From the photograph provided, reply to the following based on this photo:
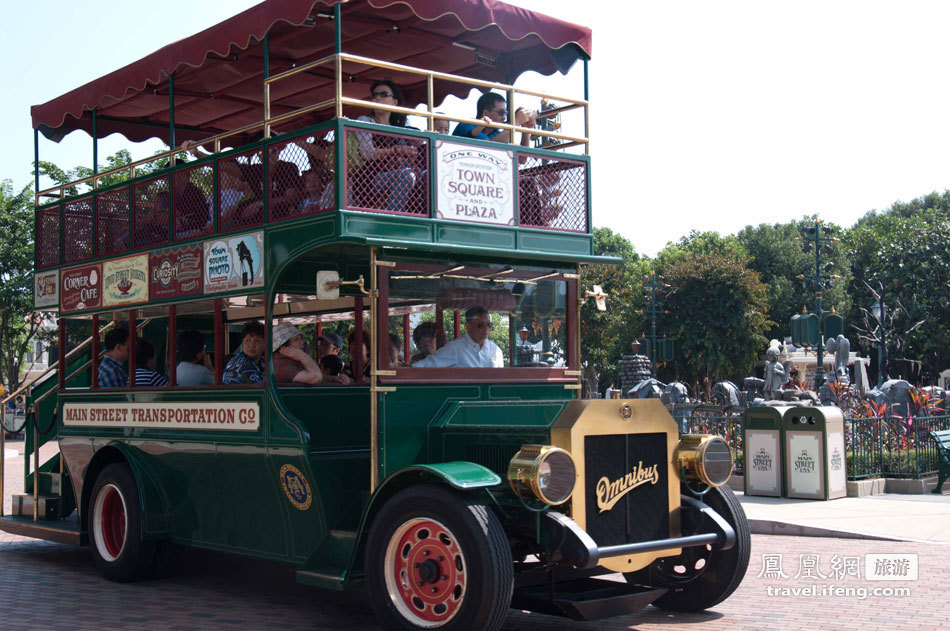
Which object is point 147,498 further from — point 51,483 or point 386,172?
point 386,172

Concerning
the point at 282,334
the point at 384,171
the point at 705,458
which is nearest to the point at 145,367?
the point at 282,334

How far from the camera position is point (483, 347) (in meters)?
7.52

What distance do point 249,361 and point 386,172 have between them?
2042 mm

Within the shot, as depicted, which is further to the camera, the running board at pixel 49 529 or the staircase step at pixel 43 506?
the staircase step at pixel 43 506

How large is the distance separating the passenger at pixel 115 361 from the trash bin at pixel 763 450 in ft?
26.0

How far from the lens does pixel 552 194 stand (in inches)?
308

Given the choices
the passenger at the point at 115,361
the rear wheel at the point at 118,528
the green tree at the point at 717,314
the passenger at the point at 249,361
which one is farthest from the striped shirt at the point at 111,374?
the green tree at the point at 717,314

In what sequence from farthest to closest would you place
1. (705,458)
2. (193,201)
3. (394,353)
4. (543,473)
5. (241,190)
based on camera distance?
(193,201), (241,190), (394,353), (705,458), (543,473)

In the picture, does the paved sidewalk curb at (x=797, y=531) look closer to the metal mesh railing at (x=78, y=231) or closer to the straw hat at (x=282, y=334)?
the straw hat at (x=282, y=334)

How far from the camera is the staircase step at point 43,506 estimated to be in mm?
9969

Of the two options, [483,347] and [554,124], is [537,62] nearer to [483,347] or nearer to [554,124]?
[554,124]

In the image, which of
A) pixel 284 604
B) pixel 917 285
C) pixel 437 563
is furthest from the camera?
pixel 917 285

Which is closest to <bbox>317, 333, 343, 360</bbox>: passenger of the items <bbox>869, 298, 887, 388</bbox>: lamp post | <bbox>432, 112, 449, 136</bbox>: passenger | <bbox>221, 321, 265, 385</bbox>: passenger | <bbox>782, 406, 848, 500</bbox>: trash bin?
<bbox>221, 321, 265, 385</bbox>: passenger

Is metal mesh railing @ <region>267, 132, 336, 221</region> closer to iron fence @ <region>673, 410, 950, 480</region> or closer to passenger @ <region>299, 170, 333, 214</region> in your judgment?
passenger @ <region>299, 170, 333, 214</region>
